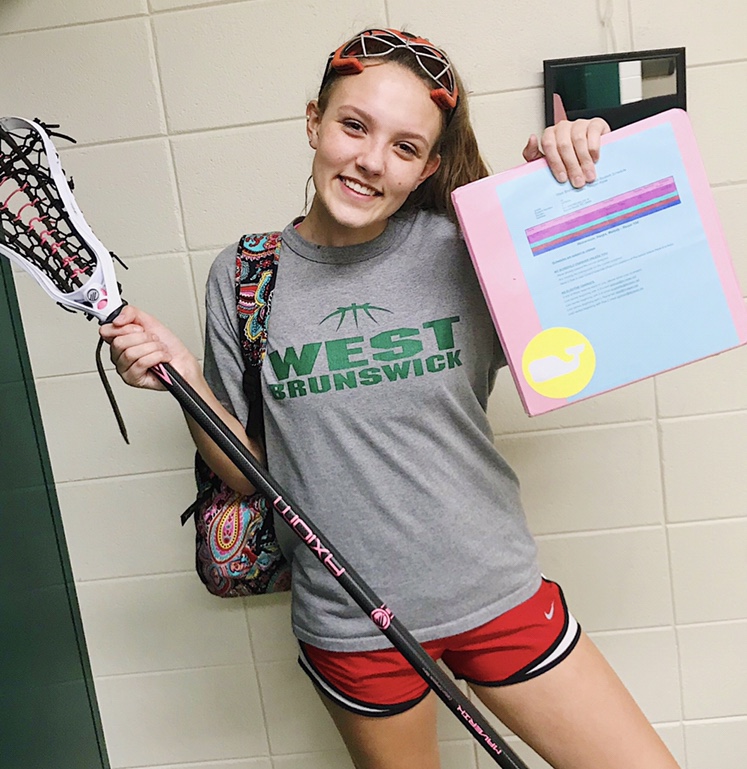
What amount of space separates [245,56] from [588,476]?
88 cm

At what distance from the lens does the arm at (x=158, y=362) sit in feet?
3.07

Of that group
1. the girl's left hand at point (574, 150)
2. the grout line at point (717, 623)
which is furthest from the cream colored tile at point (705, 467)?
the girl's left hand at point (574, 150)

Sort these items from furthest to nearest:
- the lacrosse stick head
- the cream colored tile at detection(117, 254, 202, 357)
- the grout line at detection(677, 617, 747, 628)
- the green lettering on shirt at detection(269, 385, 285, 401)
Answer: the grout line at detection(677, 617, 747, 628) → the cream colored tile at detection(117, 254, 202, 357) → the green lettering on shirt at detection(269, 385, 285, 401) → the lacrosse stick head

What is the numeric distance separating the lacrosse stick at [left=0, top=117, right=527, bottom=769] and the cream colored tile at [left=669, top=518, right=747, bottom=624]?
0.65 meters

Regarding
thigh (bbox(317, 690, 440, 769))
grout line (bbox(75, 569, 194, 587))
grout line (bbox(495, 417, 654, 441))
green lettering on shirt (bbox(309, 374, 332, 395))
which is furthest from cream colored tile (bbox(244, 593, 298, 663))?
green lettering on shirt (bbox(309, 374, 332, 395))

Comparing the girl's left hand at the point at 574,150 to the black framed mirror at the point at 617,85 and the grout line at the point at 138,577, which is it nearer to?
the black framed mirror at the point at 617,85

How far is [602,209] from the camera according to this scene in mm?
939

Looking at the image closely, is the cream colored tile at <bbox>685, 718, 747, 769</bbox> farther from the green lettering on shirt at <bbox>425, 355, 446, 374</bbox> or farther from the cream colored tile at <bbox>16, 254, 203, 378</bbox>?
the cream colored tile at <bbox>16, 254, 203, 378</bbox>

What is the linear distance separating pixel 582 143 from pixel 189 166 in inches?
26.2

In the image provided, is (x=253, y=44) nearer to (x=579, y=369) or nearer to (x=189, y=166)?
(x=189, y=166)

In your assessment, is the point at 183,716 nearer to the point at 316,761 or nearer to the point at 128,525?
the point at 316,761

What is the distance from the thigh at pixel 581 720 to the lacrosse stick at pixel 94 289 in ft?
0.45

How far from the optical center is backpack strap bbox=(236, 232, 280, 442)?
104cm

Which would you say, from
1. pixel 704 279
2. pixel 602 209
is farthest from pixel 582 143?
pixel 704 279
